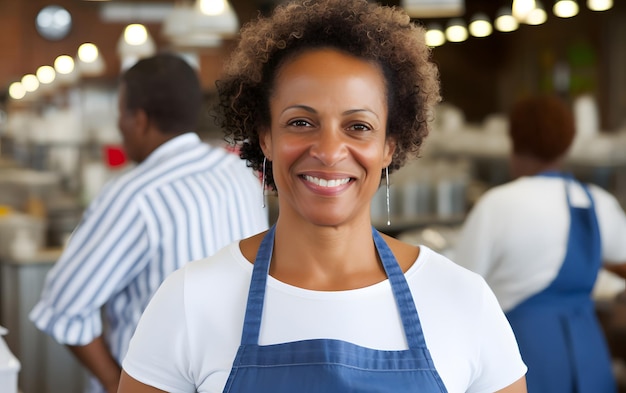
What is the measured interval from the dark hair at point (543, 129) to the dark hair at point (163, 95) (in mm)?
1152

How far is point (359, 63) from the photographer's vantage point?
5.01 feet

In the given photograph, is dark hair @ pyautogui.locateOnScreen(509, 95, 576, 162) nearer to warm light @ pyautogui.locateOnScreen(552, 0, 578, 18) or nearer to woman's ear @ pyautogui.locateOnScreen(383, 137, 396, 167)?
woman's ear @ pyautogui.locateOnScreen(383, 137, 396, 167)

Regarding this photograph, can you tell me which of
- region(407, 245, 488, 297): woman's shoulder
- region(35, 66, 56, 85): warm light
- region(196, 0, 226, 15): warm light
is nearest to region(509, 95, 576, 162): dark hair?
region(407, 245, 488, 297): woman's shoulder

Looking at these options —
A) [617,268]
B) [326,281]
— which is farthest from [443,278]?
[617,268]

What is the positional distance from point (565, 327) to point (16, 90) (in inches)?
467

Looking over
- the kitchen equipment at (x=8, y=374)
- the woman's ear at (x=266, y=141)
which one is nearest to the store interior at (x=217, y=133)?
the kitchen equipment at (x=8, y=374)

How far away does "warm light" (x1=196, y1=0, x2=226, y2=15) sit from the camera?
608cm


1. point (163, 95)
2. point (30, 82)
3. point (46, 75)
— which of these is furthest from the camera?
point (30, 82)

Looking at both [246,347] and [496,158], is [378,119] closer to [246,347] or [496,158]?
[246,347]

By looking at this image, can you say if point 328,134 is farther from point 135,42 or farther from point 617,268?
point 135,42

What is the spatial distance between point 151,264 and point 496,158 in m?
5.28

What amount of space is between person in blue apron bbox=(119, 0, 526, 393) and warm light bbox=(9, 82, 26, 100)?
41.4ft

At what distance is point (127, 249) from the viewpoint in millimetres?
2369

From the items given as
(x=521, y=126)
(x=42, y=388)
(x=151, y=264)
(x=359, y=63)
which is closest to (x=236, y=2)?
(x=42, y=388)
